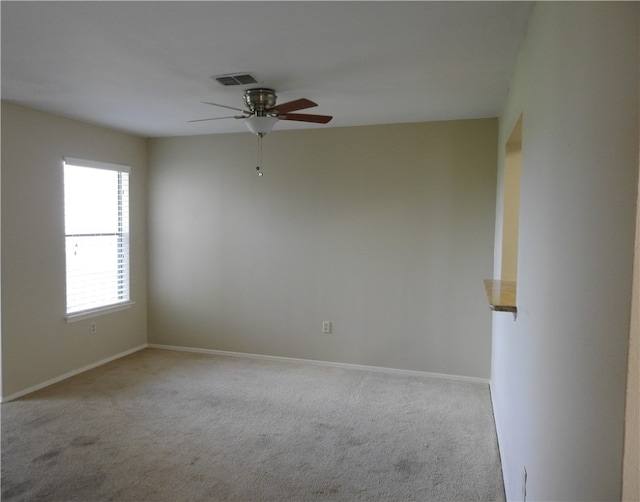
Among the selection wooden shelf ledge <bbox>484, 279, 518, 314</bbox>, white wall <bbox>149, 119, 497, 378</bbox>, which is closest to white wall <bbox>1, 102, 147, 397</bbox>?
white wall <bbox>149, 119, 497, 378</bbox>

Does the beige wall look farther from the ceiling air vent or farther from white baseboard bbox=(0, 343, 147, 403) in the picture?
white baseboard bbox=(0, 343, 147, 403)

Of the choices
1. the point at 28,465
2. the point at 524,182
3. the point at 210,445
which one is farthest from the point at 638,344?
the point at 28,465

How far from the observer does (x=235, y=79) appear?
2973 mm

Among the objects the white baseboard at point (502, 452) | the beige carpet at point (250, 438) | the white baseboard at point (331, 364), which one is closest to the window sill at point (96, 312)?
the beige carpet at point (250, 438)

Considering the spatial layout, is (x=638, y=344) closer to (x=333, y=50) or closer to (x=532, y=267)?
(x=532, y=267)

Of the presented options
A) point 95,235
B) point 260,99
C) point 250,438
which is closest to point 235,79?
point 260,99

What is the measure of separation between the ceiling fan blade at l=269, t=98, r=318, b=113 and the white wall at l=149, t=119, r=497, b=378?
163 centimetres

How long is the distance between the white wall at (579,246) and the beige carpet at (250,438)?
106cm

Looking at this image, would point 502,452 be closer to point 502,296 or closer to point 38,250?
point 502,296

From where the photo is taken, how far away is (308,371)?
15.0 ft

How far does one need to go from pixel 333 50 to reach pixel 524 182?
1.25 m

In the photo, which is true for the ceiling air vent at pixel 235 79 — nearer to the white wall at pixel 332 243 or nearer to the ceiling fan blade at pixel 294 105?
the ceiling fan blade at pixel 294 105

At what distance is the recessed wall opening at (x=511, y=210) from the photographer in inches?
130

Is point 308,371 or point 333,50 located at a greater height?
Result: point 333,50
